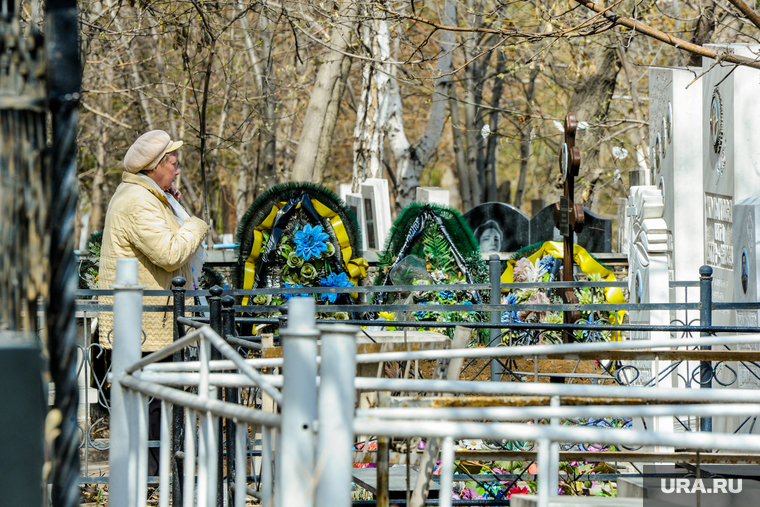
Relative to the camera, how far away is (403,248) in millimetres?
8672

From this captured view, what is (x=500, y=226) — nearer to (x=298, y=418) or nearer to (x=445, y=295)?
(x=445, y=295)

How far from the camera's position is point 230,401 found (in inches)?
153

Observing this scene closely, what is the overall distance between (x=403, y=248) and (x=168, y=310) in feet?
13.9

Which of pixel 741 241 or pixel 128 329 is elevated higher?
pixel 741 241

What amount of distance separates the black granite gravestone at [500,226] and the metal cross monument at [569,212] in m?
4.52

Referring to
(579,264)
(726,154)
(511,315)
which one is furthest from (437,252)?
(726,154)

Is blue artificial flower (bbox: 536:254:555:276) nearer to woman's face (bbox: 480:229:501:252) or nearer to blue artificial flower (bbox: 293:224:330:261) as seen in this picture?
blue artificial flower (bbox: 293:224:330:261)

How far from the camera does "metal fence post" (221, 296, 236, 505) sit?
376 centimetres

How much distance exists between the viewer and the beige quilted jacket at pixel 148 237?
4.55 m

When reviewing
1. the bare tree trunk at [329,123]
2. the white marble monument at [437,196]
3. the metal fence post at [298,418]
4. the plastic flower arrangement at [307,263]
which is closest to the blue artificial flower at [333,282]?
the plastic flower arrangement at [307,263]

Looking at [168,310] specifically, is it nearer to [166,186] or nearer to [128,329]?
[166,186]

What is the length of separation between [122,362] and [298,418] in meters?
0.89

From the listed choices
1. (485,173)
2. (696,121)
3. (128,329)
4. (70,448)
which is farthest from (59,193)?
(485,173)

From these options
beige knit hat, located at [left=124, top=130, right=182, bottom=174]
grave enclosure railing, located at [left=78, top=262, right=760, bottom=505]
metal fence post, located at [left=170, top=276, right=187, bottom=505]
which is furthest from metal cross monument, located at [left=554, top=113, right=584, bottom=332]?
grave enclosure railing, located at [left=78, top=262, right=760, bottom=505]
